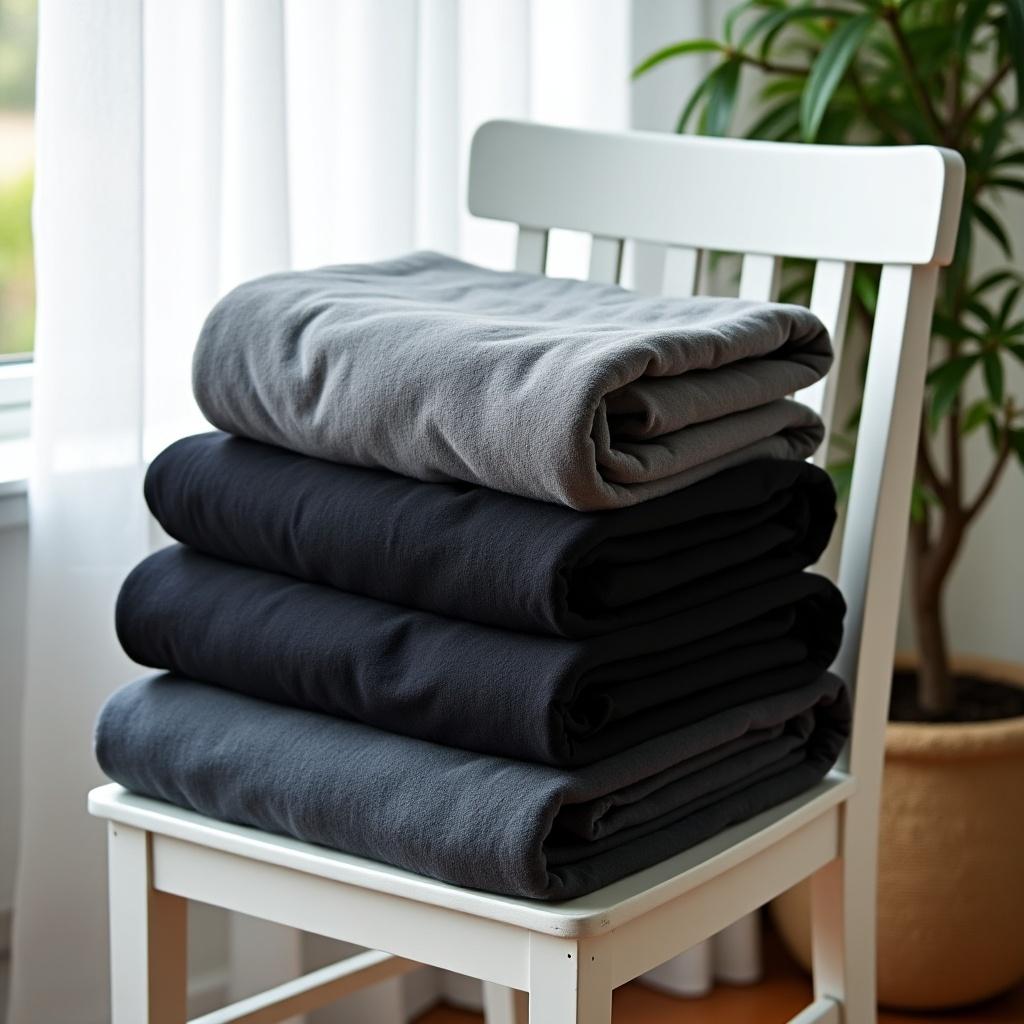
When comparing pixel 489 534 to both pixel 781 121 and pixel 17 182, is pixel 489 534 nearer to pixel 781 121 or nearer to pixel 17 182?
pixel 17 182

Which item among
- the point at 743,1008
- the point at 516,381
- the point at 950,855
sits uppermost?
the point at 516,381

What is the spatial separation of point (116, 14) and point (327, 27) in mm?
223

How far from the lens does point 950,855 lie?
5.16 feet

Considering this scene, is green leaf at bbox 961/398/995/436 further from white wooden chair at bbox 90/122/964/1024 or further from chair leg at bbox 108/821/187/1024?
chair leg at bbox 108/821/187/1024

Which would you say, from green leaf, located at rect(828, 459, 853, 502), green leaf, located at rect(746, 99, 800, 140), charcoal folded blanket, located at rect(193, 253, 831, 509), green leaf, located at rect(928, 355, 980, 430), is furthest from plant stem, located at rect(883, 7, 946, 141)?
charcoal folded blanket, located at rect(193, 253, 831, 509)

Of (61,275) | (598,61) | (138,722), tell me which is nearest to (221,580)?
(138,722)

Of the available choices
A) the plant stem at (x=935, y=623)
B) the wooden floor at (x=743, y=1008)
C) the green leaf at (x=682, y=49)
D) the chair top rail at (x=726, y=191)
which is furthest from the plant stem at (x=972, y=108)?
the wooden floor at (x=743, y=1008)

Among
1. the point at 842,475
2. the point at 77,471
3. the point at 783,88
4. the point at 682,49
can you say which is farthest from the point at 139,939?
the point at 783,88

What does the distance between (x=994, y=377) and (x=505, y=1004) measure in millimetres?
770

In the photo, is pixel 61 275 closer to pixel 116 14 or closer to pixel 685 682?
pixel 116 14

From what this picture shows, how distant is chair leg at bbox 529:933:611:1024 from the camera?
773 millimetres

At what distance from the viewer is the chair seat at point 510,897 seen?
0.77 meters

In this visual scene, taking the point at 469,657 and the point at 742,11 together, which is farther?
the point at 742,11

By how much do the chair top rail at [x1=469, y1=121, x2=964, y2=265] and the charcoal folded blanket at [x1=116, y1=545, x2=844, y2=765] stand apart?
25 cm
